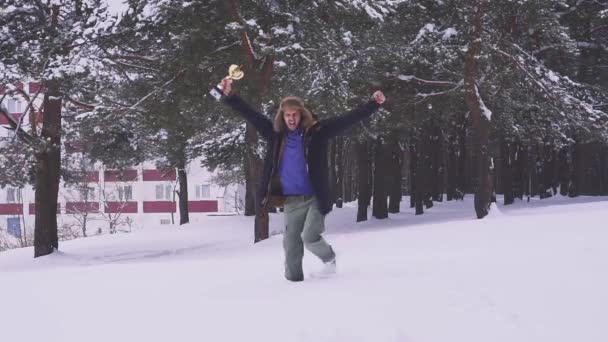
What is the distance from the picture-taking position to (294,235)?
5.75 m

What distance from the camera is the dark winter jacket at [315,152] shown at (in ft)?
18.2

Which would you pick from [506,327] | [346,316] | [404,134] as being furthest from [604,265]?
[404,134]

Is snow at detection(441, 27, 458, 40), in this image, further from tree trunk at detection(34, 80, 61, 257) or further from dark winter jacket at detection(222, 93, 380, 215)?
dark winter jacket at detection(222, 93, 380, 215)

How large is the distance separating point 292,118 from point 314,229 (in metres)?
0.99

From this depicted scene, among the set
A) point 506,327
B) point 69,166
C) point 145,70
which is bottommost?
point 506,327

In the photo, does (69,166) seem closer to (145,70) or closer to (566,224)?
(145,70)

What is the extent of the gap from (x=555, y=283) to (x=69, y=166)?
24.6m

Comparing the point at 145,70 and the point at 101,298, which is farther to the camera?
the point at 145,70

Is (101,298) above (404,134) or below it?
below

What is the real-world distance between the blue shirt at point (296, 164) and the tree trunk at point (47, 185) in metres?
13.2

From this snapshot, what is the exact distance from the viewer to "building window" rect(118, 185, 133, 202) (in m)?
50.7

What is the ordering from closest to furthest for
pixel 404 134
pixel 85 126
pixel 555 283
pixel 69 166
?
pixel 555 283 < pixel 85 126 < pixel 404 134 < pixel 69 166

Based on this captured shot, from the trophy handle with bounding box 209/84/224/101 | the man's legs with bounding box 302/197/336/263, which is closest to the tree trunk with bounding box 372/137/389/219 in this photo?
the man's legs with bounding box 302/197/336/263

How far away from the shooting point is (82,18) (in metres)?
15.4
